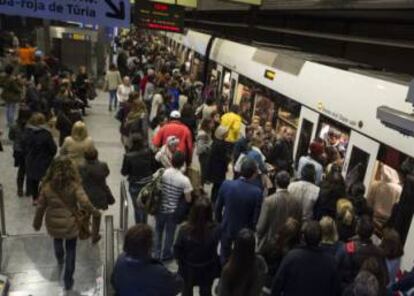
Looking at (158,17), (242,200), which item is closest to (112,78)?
(158,17)

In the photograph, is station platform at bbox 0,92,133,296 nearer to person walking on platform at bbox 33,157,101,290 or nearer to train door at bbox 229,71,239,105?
person walking on platform at bbox 33,157,101,290

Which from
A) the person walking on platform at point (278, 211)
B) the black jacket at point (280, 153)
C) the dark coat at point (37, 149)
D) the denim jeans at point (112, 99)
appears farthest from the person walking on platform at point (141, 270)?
the denim jeans at point (112, 99)

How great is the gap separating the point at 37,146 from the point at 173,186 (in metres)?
2.31

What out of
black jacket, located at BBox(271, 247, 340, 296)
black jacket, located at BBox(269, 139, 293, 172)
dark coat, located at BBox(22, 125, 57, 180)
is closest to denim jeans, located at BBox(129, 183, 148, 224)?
dark coat, located at BBox(22, 125, 57, 180)

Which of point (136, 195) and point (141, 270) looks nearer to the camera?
point (141, 270)

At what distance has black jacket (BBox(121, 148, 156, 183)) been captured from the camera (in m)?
5.27

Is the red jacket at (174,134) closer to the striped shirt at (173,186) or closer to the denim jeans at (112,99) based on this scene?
the striped shirt at (173,186)

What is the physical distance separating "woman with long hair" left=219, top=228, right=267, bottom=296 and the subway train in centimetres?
198

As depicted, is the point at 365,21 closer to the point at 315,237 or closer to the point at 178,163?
the point at 178,163

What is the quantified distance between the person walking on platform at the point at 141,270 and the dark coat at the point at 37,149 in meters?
3.63

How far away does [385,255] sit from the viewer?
377 centimetres

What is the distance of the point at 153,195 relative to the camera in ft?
15.8

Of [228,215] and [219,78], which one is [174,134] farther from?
[219,78]

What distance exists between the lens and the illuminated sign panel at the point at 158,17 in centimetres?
1179
